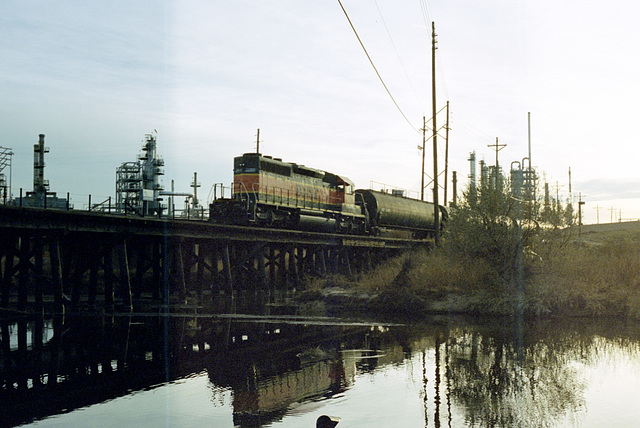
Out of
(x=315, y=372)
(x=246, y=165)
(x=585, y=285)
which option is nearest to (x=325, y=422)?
(x=315, y=372)

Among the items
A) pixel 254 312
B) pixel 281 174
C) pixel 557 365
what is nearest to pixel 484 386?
pixel 557 365

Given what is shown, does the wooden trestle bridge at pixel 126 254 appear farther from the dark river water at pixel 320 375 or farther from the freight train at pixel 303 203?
the dark river water at pixel 320 375

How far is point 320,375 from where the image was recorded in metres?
10.7

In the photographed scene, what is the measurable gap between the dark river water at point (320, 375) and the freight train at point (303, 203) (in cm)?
1319

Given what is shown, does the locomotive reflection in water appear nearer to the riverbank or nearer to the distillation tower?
the riverbank

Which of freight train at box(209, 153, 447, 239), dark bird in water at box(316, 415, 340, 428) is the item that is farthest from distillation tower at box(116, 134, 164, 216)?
dark bird in water at box(316, 415, 340, 428)

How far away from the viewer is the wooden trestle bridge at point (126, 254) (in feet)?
69.5

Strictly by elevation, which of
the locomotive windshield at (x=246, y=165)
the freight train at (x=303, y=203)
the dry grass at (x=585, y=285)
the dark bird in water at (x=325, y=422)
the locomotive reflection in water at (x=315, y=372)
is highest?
the locomotive windshield at (x=246, y=165)

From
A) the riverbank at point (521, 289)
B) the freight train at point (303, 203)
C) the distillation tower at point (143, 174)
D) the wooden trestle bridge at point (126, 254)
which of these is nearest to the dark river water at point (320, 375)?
the riverbank at point (521, 289)

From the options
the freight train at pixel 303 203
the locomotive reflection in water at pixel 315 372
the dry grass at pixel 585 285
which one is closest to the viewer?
the locomotive reflection in water at pixel 315 372

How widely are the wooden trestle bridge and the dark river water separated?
12.5 ft

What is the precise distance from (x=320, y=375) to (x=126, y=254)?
52.8 feet

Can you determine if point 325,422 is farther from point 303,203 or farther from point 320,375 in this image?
point 303,203

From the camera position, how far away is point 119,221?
2316 centimetres
